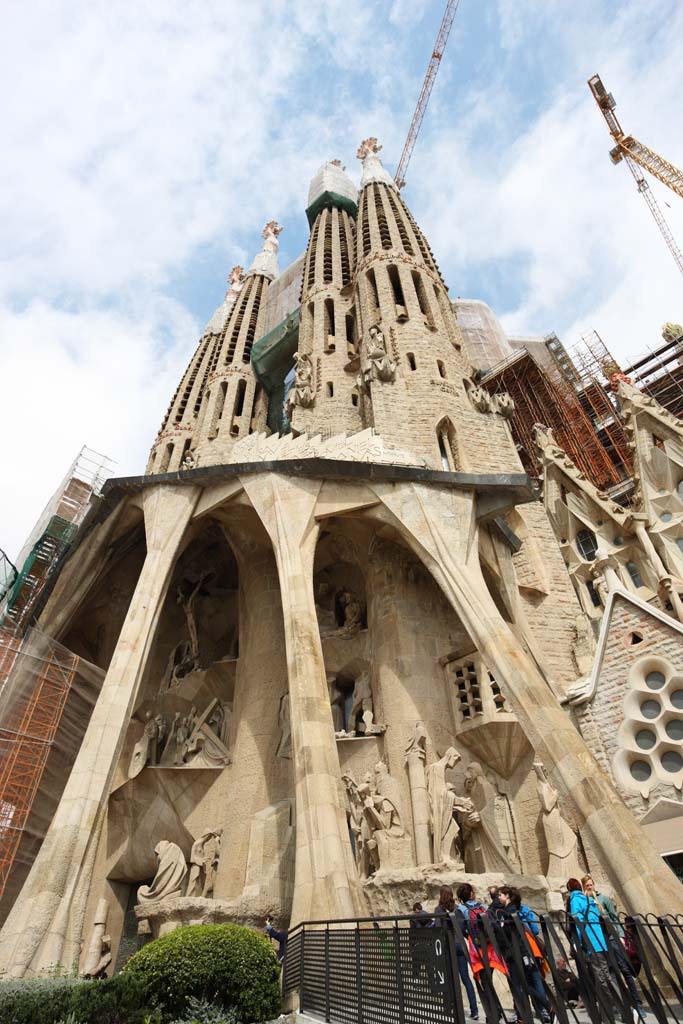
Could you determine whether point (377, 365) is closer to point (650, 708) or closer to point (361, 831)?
point (650, 708)

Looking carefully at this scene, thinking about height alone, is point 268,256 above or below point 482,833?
above

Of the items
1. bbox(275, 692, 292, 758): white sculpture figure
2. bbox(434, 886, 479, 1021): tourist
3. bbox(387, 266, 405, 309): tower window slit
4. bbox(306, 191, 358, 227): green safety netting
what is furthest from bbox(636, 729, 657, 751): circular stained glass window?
bbox(306, 191, 358, 227): green safety netting

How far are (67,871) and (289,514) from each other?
5852 mm

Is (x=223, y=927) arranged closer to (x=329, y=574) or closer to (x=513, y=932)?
(x=513, y=932)

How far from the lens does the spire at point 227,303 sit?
31.6 m

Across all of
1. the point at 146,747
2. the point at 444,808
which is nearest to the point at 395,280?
the point at 146,747

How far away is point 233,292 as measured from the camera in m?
35.8

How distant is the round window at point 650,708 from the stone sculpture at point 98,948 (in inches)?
313

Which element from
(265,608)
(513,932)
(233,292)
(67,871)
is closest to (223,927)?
(513,932)

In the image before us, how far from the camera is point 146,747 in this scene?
11.2 metres

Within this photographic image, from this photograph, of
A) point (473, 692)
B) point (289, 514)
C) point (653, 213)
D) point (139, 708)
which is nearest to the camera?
point (473, 692)

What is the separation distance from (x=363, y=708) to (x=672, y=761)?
14.8ft

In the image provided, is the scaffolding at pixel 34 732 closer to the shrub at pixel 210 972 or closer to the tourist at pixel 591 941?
the shrub at pixel 210 972

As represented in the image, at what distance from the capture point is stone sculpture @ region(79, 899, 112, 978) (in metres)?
8.85
